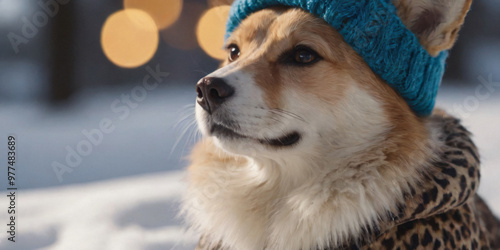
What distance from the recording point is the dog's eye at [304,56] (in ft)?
5.90

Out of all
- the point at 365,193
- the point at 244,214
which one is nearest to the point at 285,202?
the point at 244,214

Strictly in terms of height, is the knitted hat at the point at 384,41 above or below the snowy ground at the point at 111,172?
above

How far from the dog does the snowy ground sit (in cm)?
46

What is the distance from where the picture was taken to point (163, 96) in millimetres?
6926

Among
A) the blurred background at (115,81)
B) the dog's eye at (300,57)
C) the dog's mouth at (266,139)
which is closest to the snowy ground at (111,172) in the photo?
the blurred background at (115,81)

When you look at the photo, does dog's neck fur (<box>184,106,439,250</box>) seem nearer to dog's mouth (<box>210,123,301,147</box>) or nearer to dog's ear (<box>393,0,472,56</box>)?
dog's mouth (<box>210,123,301,147</box>)

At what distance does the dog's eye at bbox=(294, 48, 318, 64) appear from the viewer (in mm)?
1797

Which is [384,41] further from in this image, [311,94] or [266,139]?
[266,139]

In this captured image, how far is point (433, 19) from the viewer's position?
1832mm

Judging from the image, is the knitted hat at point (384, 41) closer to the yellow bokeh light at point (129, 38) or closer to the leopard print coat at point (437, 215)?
the leopard print coat at point (437, 215)

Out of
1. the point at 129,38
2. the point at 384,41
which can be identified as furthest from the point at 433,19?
the point at 129,38

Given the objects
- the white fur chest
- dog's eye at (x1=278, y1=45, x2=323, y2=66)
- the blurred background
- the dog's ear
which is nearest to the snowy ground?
the blurred background

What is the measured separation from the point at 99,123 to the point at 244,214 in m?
4.06

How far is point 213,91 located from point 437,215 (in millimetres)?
902
